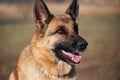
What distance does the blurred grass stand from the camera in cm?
1100

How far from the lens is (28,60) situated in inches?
284

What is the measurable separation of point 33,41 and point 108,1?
20.4ft

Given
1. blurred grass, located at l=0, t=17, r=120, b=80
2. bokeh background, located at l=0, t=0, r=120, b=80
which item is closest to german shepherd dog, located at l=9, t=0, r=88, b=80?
blurred grass, located at l=0, t=17, r=120, b=80

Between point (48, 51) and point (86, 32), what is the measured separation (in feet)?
16.4

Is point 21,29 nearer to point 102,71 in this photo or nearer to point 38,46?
point 102,71

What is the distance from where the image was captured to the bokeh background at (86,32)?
37.0 ft

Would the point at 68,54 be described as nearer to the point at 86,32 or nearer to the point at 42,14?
the point at 42,14

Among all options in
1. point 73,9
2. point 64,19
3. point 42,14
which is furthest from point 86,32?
point 42,14

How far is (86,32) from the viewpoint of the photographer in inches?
479

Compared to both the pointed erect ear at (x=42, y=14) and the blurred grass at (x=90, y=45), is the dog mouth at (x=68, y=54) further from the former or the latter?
the blurred grass at (x=90, y=45)

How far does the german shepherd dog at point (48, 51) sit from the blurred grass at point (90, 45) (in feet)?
10.5

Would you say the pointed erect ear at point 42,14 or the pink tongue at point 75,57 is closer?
the pink tongue at point 75,57

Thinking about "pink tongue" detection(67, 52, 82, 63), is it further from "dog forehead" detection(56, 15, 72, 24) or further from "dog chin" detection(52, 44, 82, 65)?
"dog forehead" detection(56, 15, 72, 24)

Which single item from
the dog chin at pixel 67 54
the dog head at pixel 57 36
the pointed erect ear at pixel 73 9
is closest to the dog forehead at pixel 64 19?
the dog head at pixel 57 36
